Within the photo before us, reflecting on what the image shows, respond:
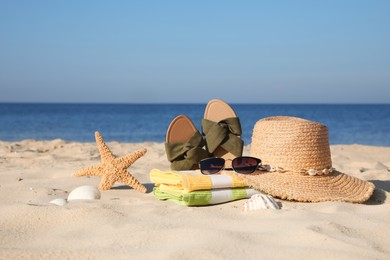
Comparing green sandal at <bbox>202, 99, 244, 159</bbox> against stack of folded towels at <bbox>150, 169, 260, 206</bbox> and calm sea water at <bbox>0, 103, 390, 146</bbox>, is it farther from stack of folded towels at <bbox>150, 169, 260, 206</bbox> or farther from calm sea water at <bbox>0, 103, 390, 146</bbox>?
calm sea water at <bbox>0, 103, 390, 146</bbox>

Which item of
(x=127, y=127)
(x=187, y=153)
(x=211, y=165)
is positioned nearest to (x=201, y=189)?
(x=211, y=165)

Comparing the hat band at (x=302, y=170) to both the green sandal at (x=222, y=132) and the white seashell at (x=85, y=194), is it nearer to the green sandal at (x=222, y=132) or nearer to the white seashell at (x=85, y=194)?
the green sandal at (x=222, y=132)

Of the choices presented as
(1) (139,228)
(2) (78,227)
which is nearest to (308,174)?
(1) (139,228)

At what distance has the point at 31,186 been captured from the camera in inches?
210

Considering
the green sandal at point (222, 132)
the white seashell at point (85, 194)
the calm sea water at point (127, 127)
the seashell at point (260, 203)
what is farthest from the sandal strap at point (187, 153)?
the calm sea water at point (127, 127)

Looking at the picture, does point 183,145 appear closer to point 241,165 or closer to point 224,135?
point 224,135

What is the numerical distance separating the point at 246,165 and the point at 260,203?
21.0 inches

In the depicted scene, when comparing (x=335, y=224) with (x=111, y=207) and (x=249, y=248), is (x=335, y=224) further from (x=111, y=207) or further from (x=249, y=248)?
(x=111, y=207)

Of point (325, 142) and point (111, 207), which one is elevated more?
point (325, 142)

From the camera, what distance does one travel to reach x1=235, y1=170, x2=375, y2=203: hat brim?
13.4 feet

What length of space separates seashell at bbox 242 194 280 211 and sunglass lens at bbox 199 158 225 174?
60cm

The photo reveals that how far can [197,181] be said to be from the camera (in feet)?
13.4

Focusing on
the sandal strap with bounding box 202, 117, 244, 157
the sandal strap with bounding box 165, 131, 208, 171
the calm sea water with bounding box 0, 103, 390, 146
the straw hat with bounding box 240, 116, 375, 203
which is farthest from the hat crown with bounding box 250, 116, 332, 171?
the calm sea water with bounding box 0, 103, 390, 146

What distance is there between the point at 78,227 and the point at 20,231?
36cm
